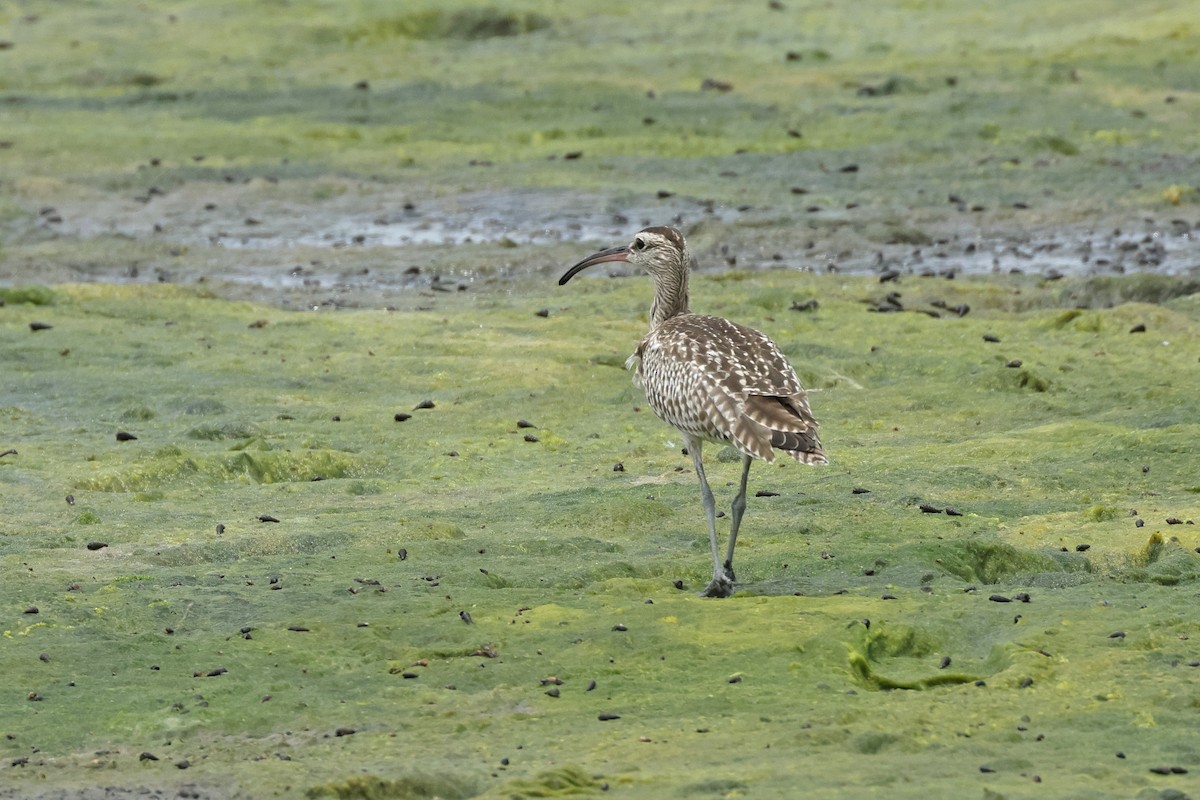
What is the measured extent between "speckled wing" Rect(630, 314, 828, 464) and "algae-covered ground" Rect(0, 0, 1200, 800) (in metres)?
0.59

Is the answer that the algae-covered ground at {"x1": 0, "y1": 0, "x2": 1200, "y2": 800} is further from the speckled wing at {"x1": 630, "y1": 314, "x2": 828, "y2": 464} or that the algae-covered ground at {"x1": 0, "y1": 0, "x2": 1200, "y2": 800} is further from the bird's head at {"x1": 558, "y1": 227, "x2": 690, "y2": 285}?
the bird's head at {"x1": 558, "y1": 227, "x2": 690, "y2": 285}

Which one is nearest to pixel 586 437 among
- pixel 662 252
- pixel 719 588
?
pixel 662 252

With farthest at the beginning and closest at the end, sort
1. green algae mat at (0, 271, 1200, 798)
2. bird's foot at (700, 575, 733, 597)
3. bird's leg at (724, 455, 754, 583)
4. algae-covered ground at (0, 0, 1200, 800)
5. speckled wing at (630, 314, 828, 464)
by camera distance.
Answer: bird's leg at (724, 455, 754, 583)
bird's foot at (700, 575, 733, 597)
speckled wing at (630, 314, 828, 464)
algae-covered ground at (0, 0, 1200, 800)
green algae mat at (0, 271, 1200, 798)

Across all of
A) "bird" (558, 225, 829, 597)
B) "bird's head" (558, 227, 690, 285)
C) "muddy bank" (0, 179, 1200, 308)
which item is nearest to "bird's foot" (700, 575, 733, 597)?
"bird" (558, 225, 829, 597)

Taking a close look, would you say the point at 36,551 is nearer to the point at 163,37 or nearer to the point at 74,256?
the point at 74,256

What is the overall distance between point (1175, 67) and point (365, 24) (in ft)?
37.4

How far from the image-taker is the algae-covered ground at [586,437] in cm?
642

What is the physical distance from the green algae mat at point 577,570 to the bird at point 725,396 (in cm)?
38

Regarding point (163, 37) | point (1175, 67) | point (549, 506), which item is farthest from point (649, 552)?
point (163, 37)

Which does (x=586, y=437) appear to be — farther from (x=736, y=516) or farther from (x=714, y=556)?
(x=714, y=556)

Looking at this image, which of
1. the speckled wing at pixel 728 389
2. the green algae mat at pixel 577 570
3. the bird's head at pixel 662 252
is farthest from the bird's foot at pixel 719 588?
the bird's head at pixel 662 252

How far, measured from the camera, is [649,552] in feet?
28.3

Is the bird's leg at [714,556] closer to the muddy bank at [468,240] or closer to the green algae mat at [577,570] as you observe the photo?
the green algae mat at [577,570]

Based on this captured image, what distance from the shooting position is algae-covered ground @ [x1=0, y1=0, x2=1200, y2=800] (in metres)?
6.42
